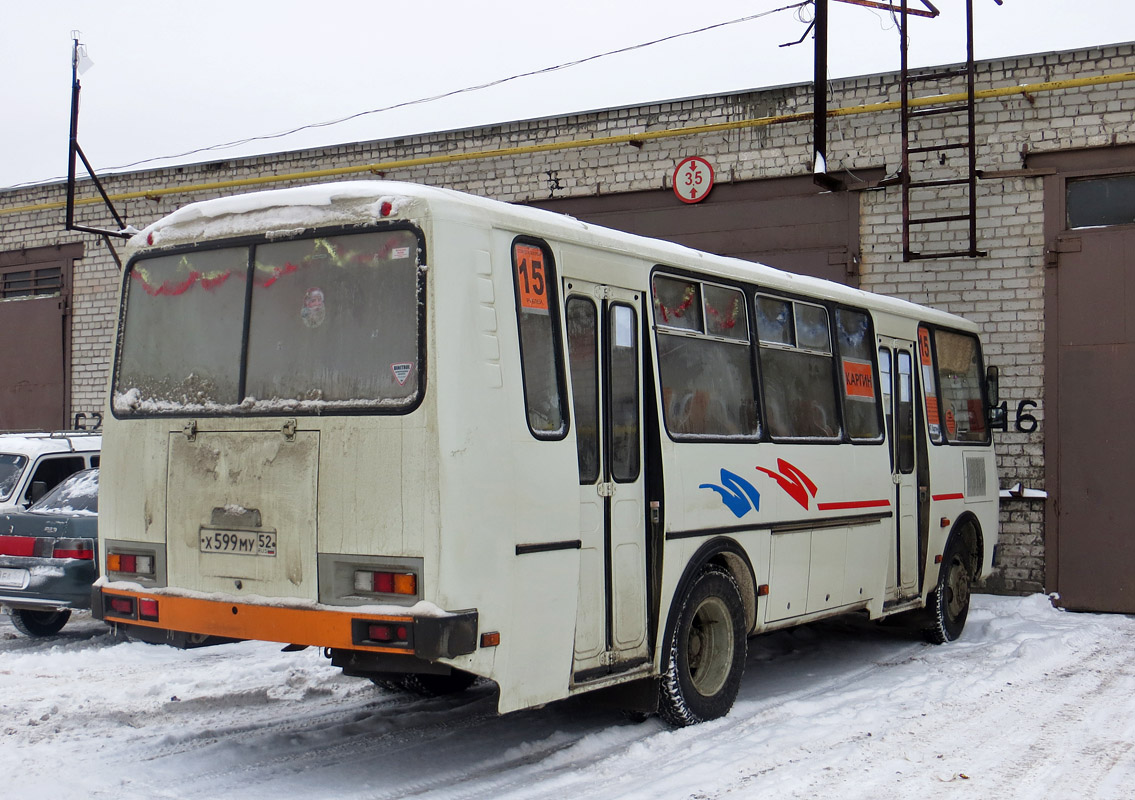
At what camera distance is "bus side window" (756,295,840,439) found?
8008mm

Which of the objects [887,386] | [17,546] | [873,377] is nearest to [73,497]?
[17,546]

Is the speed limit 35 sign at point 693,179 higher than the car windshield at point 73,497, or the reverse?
the speed limit 35 sign at point 693,179

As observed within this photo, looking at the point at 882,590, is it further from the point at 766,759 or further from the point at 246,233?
the point at 246,233

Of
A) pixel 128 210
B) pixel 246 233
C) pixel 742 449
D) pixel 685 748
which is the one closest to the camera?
pixel 246 233

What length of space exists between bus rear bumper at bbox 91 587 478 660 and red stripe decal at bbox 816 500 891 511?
393 centimetres

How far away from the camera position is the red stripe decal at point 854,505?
27.9ft

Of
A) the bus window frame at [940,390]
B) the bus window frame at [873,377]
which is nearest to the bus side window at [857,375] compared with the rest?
the bus window frame at [873,377]

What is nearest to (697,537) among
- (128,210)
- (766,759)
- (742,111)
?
(766,759)

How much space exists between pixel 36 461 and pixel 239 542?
6630mm

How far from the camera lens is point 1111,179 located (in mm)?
12820

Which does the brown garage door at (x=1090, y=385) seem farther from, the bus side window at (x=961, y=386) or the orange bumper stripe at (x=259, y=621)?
the orange bumper stripe at (x=259, y=621)

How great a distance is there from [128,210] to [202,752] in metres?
15.4

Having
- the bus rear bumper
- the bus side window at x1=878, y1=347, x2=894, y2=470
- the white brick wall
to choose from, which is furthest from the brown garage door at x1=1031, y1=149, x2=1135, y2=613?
the bus rear bumper

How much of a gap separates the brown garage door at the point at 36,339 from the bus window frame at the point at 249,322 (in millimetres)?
14893
